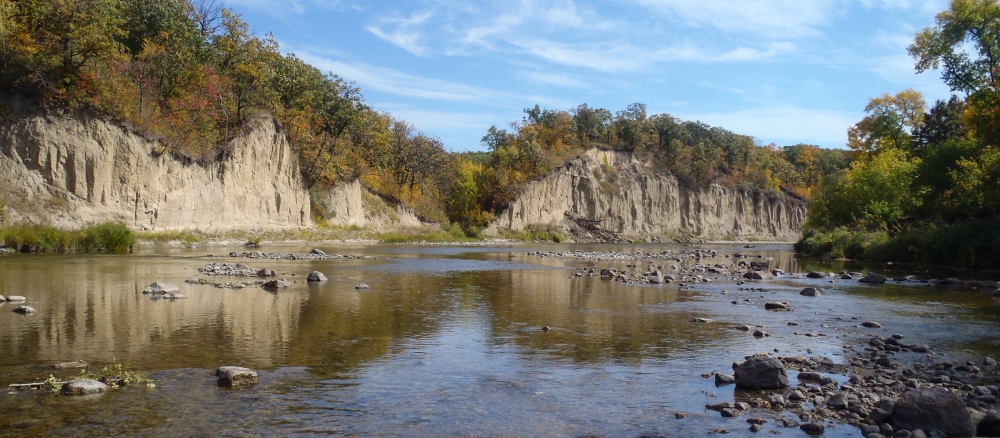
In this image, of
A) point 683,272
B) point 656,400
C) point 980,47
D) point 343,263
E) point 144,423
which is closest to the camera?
point 144,423

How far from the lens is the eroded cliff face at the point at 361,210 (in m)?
63.3

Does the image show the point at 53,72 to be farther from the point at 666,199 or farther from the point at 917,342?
the point at 666,199

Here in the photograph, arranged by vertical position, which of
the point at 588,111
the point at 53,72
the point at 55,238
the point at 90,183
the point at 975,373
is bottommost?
the point at 975,373

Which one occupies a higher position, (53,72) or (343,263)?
(53,72)

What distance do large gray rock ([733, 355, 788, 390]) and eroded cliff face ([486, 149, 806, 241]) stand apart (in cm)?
7079

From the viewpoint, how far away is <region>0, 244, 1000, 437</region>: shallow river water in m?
7.31

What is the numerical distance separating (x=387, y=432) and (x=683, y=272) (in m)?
25.0

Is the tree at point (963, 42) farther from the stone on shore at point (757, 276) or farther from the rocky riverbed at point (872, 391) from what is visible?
the rocky riverbed at point (872, 391)

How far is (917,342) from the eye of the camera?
12727 mm

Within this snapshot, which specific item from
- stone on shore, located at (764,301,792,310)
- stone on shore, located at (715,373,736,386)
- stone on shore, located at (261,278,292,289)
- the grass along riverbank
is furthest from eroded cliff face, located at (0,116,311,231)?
the grass along riverbank

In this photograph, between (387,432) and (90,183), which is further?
(90,183)

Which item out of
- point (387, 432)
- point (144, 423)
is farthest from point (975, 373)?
point (144, 423)

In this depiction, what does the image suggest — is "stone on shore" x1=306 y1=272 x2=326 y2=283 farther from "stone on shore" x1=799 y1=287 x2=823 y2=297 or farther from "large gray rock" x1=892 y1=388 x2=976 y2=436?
"large gray rock" x1=892 y1=388 x2=976 y2=436

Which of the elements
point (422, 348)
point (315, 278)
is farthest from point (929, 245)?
point (422, 348)
